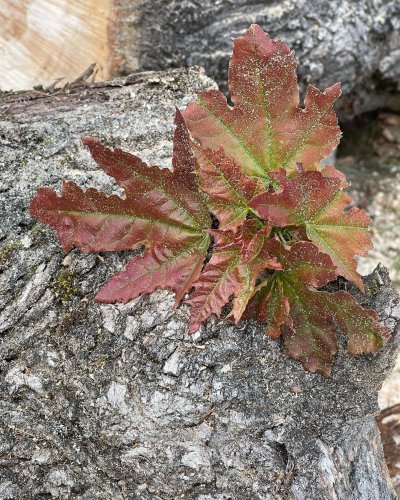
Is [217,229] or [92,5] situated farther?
[92,5]

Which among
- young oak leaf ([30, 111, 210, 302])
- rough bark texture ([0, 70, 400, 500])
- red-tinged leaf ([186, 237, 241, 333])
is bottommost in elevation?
rough bark texture ([0, 70, 400, 500])

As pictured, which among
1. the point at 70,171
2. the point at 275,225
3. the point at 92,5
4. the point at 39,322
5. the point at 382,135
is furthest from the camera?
the point at 382,135

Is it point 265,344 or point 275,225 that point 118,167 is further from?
point 265,344

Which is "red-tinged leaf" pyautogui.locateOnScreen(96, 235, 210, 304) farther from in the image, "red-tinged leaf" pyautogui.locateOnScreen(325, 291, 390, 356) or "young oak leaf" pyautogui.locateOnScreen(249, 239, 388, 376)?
"red-tinged leaf" pyautogui.locateOnScreen(325, 291, 390, 356)

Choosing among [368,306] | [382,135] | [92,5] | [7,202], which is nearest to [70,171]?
[7,202]

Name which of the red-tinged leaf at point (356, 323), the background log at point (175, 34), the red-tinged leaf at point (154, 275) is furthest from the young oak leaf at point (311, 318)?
the background log at point (175, 34)

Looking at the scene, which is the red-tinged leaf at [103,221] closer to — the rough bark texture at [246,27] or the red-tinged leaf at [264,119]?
the red-tinged leaf at [264,119]

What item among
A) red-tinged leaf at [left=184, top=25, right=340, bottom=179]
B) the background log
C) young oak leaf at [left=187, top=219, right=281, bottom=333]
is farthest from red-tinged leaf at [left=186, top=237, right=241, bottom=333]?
the background log

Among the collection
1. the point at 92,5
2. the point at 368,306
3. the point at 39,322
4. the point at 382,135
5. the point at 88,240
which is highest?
the point at 92,5
